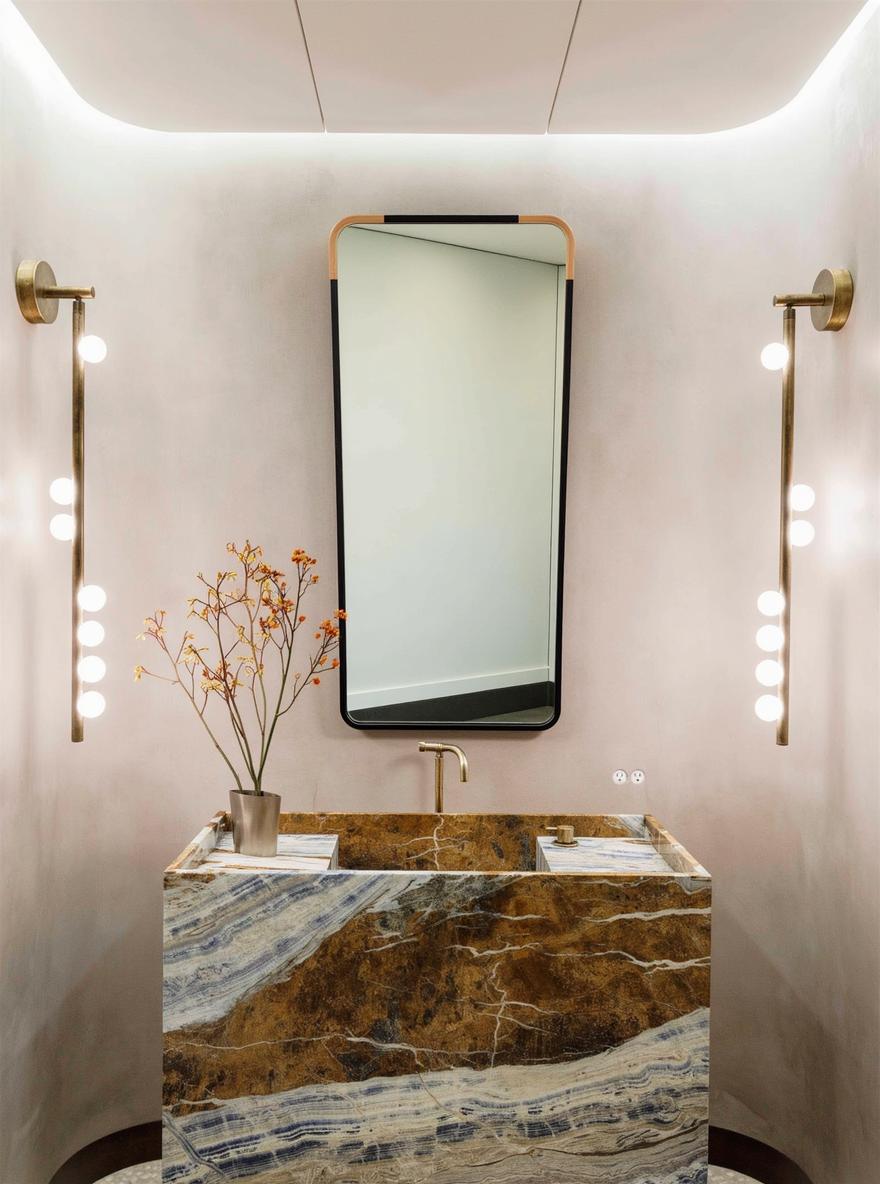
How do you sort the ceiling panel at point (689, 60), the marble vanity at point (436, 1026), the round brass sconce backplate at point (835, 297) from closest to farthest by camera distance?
the marble vanity at point (436, 1026) < the ceiling panel at point (689, 60) < the round brass sconce backplate at point (835, 297)

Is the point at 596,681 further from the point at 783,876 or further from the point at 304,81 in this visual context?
the point at 304,81

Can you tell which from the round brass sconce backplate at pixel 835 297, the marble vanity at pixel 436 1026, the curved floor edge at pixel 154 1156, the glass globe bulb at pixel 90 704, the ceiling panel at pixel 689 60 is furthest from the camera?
the curved floor edge at pixel 154 1156

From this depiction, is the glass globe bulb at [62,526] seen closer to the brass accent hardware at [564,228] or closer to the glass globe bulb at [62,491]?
the glass globe bulb at [62,491]

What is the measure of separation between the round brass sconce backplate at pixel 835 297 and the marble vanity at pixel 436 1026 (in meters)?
1.12

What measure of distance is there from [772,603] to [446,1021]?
3.44 feet

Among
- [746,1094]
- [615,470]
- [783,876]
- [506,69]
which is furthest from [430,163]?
[746,1094]

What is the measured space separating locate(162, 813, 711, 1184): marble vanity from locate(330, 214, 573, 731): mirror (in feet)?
1.94

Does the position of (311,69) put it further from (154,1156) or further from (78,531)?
(154,1156)

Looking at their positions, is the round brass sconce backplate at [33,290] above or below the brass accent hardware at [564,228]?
below

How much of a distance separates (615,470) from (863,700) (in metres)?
0.74

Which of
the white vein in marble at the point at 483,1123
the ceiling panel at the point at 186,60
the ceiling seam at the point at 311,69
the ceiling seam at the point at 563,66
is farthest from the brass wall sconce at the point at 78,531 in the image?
the ceiling seam at the point at 563,66

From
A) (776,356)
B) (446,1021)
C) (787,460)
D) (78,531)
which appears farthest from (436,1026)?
(776,356)

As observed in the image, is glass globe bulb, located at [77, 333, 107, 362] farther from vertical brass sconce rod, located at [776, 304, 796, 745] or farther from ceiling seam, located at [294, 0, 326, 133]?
vertical brass sconce rod, located at [776, 304, 796, 745]

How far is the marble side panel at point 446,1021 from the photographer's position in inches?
65.1
